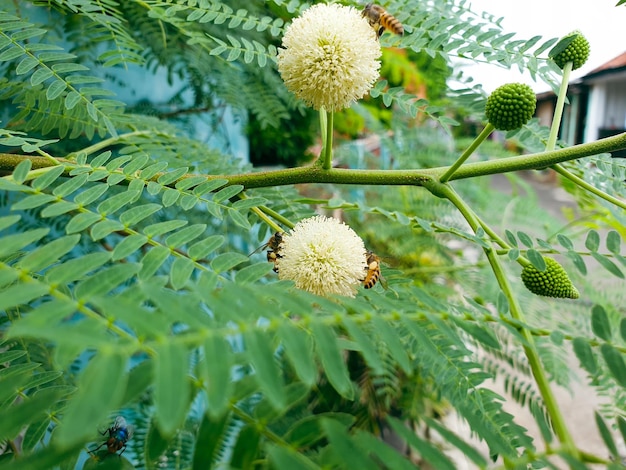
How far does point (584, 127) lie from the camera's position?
131 centimetres

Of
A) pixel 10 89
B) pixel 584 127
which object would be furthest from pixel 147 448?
pixel 584 127

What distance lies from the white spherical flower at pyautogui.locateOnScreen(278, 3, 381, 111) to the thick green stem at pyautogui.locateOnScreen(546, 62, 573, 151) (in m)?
0.20

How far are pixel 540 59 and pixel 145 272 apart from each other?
1.76ft

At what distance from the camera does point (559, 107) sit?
0.55m

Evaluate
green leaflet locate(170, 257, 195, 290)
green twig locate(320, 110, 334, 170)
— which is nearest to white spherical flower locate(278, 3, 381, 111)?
green twig locate(320, 110, 334, 170)

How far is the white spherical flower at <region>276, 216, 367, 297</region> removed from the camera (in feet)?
1.64

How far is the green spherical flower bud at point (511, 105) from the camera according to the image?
0.50 metres

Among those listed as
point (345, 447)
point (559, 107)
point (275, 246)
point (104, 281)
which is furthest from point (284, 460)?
point (559, 107)

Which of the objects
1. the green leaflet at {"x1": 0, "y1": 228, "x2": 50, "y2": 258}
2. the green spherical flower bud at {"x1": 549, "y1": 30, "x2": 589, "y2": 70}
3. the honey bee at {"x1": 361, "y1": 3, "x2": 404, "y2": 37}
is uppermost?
the honey bee at {"x1": 361, "y1": 3, "x2": 404, "y2": 37}

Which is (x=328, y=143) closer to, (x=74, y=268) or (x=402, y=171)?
(x=402, y=171)

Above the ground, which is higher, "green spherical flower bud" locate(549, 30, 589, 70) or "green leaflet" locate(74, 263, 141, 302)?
"green spherical flower bud" locate(549, 30, 589, 70)

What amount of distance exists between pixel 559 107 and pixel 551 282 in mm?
200

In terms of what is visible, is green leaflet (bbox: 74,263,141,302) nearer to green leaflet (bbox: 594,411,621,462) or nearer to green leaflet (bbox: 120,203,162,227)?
green leaflet (bbox: 120,203,162,227)

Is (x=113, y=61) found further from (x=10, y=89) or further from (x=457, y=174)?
(x=457, y=174)
